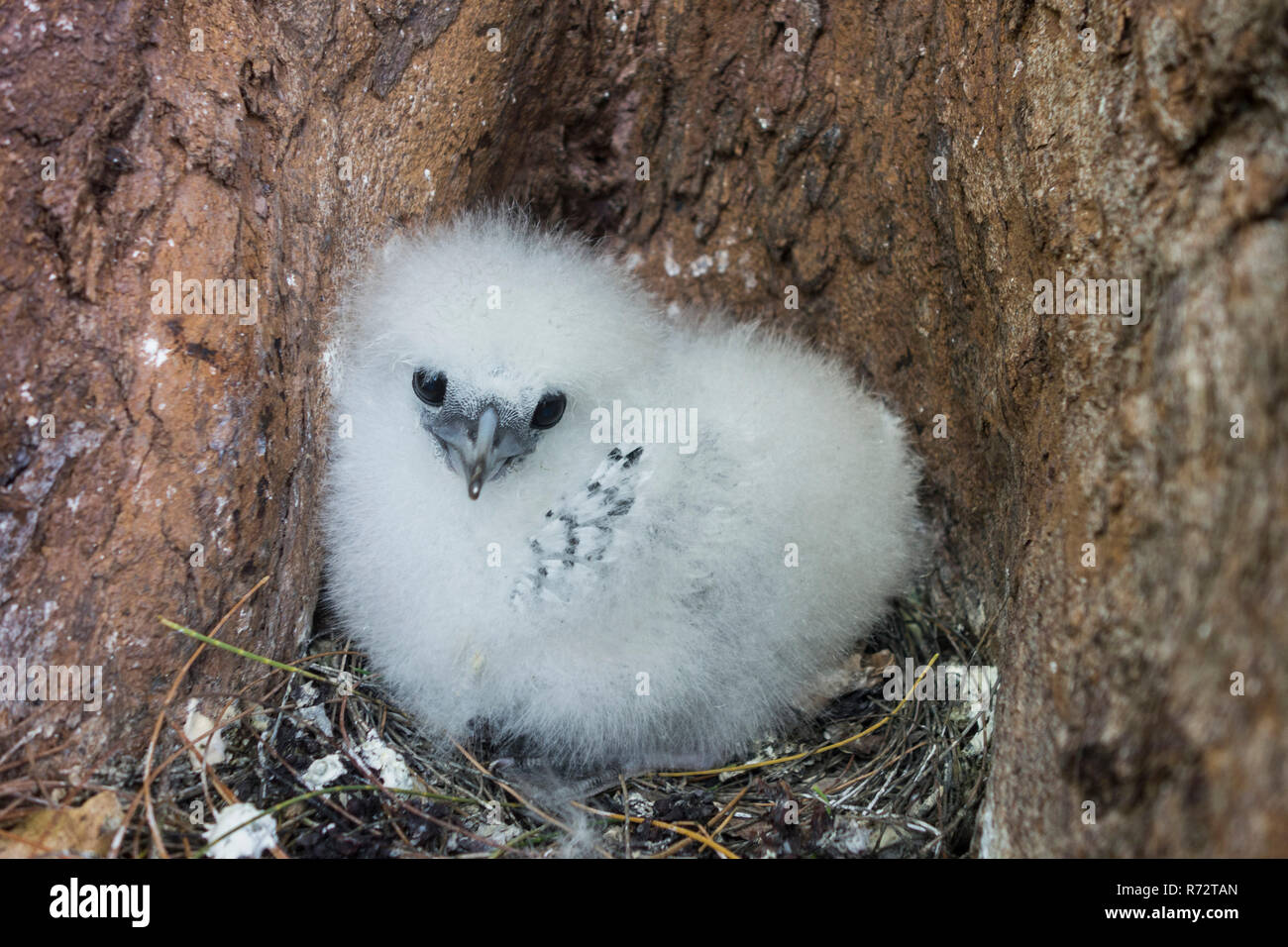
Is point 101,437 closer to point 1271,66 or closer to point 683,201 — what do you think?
point 683,201

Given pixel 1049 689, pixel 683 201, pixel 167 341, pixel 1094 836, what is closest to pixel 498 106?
pixel 683 201

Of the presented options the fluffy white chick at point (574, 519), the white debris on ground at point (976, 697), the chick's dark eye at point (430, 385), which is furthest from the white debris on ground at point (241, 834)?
the white debris on ground at point (976, 697)

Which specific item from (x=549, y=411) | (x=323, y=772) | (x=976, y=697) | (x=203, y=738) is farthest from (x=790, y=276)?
(x=203, y=738)

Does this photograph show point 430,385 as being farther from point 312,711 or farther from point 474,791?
point 474,791

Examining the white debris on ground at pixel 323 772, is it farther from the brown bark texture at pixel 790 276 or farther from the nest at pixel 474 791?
the brown bark texture at pixel 790 276

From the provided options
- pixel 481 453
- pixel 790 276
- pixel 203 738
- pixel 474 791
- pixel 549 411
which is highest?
pixel 790 276
